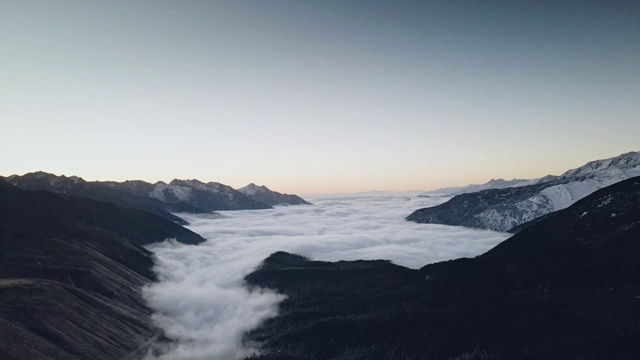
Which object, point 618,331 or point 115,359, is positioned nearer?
point 618,331

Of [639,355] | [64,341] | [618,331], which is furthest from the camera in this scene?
[64,341]

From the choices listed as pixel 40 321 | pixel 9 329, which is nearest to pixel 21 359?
pixel 9 329

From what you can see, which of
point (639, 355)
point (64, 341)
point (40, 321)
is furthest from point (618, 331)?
point (40, 321)

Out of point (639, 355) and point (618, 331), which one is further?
point (618, 331)

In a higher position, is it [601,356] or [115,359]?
[601,356]

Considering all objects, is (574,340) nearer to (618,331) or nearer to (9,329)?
(618,331)

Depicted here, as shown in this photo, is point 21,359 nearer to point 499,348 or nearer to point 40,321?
point 40,321

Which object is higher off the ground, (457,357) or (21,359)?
(21,359)

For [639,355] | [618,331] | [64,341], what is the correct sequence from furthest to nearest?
1. [64,341]
2. [618,331]
3. [639,355]
